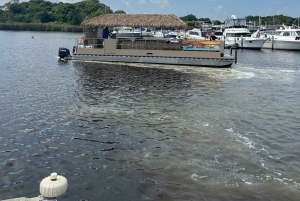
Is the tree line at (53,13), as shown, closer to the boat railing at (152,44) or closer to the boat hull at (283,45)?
the boat hull at (283,45)

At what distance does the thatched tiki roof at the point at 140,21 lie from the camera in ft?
106

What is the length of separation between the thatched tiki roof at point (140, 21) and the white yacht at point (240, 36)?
24340 mm

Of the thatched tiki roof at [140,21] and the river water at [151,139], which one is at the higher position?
the thatched tiki roof at [140,21]

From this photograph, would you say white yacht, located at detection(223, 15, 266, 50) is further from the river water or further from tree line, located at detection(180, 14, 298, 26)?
tree line, located at detection(180, 14, 298, 26)

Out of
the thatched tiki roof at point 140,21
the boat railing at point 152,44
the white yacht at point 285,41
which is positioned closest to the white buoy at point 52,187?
the boat railing at point 152,44

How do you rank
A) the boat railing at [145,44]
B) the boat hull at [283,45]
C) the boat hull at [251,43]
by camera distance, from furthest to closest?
1. the boat hull at [251,43]
2. the boat hull at [283,45]
3. the boat railing at [145,44]

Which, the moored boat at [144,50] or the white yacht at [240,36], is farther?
the white yacht at [240,36]

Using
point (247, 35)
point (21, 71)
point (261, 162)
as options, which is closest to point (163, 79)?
→ point (21, 71)

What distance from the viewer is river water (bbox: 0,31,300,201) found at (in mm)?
8672

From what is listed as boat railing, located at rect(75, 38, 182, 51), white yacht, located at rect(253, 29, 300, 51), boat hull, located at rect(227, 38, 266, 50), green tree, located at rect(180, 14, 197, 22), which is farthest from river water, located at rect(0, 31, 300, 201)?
green tree, located at rect(180, 14, 197, 22)

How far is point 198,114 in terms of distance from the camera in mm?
15211

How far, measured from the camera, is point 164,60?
105ft

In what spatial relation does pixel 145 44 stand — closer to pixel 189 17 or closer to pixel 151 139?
pixel 151 139

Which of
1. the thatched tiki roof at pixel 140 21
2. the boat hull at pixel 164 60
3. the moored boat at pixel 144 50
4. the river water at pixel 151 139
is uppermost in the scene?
the thatched tiki roof at pixel 140 21
